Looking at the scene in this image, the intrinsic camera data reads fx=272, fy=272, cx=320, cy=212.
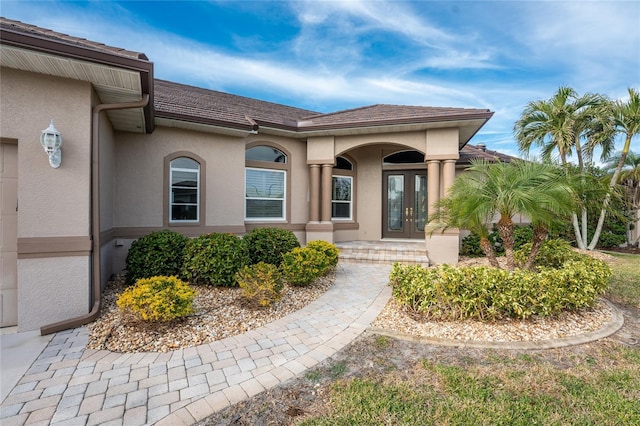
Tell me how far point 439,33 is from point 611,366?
385 inches

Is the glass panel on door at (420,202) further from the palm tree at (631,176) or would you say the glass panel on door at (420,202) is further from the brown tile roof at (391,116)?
the palm tree at (631,176)

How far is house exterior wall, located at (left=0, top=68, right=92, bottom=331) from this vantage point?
13.1 ft

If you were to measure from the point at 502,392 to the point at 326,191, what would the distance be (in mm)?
7449

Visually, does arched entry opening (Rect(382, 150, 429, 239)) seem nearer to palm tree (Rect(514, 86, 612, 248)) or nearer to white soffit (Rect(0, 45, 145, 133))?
palm tree (Rect(514, 86, 612, 248))

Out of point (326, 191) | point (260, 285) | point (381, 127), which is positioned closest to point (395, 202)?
point (326, 191)

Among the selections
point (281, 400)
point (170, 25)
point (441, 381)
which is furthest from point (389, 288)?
point (170, 25)

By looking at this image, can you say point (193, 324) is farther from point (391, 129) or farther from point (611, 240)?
point (611, 240)

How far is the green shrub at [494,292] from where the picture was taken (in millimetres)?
4148

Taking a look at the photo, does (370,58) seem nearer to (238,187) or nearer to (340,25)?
(340,25)

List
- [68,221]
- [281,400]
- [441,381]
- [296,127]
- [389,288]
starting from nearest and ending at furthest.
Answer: [281,400]
[441,381]
[68,221]
[389,288]
[296,127]

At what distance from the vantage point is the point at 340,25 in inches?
378

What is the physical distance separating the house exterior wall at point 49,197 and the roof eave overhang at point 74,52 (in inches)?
30.9

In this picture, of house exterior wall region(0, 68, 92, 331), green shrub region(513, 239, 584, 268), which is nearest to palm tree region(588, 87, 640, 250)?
green shrub region(513, 239, 584, 268)

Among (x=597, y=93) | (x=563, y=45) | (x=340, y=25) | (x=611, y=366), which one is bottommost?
(x=611, y=366)
